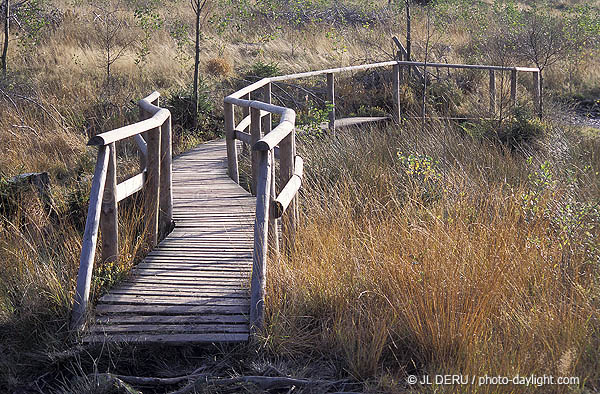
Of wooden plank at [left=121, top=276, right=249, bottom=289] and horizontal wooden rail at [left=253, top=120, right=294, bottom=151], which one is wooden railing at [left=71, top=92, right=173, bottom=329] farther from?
horizontal wooden rail at [left=253, top=120, right=294, bottom=151]

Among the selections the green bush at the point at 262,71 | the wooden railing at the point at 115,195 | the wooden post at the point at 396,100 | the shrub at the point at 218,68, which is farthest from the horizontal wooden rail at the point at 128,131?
the shrub at the point at 218,68

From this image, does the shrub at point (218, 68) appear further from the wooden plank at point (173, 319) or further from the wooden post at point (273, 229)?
the wooden plank at point (173, 319)

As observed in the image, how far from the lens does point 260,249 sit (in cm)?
431

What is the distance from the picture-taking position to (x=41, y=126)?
1105cm

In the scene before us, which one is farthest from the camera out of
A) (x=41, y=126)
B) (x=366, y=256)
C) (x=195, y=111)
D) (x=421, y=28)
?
(x=421, y=28)

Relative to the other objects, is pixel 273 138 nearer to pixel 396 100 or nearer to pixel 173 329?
pixel 173 329

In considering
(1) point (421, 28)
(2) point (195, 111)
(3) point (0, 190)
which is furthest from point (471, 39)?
(3) point (0, 190)

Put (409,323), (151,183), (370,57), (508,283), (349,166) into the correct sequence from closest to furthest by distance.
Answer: (409,323) < (508,283) < (151,183) < (349,166) < (370,57)

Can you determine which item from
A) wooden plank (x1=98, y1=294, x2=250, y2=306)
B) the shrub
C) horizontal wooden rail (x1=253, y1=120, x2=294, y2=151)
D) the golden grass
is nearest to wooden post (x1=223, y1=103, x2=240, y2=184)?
the golden grass

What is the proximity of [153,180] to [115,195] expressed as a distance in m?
0.88

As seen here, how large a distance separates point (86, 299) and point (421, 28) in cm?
1689

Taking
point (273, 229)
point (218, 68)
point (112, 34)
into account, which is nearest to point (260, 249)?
point (273, 229)

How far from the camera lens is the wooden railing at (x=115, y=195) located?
14.3 feet

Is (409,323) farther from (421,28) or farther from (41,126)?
(421,28)
